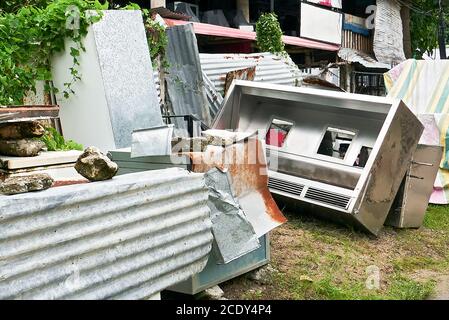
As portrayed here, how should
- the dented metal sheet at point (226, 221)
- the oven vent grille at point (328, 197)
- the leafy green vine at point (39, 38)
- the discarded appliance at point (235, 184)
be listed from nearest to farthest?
the dented metal sheet at point (226, 221) < the discarded appliance at point (235, 184) < the leafy green vine at point (39, 38) < the oven vent grille at point (328, 197)

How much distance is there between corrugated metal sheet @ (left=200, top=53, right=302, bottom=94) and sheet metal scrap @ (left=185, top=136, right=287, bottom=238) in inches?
146

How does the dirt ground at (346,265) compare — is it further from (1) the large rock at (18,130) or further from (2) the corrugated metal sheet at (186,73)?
(2) the corrugated metal sheet at (186,73)

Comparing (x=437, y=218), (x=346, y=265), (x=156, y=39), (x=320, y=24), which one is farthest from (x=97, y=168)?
(x=320, y=24)

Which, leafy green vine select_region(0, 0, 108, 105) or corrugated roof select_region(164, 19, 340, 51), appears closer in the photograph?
leafy green vine select_region(0, 0, 108, 105)

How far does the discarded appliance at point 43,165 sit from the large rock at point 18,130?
5.6 inches

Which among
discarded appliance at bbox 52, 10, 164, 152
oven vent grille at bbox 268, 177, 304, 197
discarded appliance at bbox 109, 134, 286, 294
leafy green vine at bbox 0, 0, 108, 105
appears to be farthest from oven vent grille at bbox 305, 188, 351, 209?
leafy green vine at bbox 0, 0, 108, 105

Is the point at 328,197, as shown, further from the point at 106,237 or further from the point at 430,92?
the point at 430,92

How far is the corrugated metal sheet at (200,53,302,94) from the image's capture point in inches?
305

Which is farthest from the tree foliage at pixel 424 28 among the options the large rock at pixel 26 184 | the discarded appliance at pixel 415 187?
the large rock at pixel 26 184

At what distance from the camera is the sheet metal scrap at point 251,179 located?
3.73 meters

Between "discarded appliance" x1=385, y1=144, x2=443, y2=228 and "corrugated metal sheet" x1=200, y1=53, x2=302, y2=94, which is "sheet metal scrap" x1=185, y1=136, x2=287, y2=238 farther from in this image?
"corrugated metal sheet" x1=200, y1=53, x2=302, y2=94

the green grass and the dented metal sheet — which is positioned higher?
the dented metal sheet

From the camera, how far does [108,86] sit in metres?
4.92

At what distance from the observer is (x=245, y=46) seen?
14.4 metres
